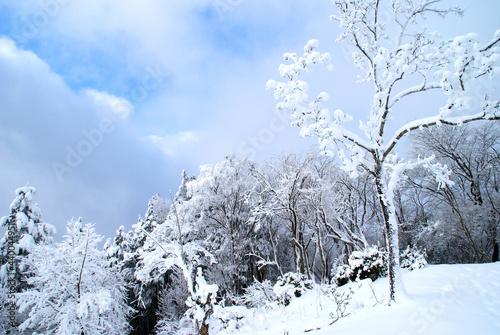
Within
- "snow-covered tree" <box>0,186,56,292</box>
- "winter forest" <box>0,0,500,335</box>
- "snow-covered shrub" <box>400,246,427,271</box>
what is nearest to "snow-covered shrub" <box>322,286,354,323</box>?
"winter forest" <box>0,0,500,335</box>

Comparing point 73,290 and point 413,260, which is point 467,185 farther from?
point 73,290

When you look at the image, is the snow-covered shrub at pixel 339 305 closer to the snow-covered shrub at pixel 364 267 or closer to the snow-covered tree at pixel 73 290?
the snow-covered shrub at pixel 364 267

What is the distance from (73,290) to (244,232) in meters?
11.7

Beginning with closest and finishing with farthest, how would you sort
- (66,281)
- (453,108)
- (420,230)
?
(453,108), (66,281), (420,230)

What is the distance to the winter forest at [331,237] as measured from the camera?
5383mm

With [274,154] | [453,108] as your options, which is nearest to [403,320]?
[453,108]

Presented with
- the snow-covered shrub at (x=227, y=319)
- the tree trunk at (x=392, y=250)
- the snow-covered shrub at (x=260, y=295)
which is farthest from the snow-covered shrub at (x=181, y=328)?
the tree trunk at (x=392, y=250)

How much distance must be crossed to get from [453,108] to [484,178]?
19370 mm

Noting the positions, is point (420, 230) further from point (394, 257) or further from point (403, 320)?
point (403, 320)

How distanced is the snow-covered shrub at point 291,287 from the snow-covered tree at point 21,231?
14003mm

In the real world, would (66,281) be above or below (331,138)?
below

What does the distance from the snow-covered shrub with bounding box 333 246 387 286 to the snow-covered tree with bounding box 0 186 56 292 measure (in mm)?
16645

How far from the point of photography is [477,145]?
18672mm

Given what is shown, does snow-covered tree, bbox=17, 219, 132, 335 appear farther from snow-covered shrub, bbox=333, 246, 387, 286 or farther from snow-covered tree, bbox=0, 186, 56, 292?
snow-covered shrub, bbox=333, 246, 387, 286
